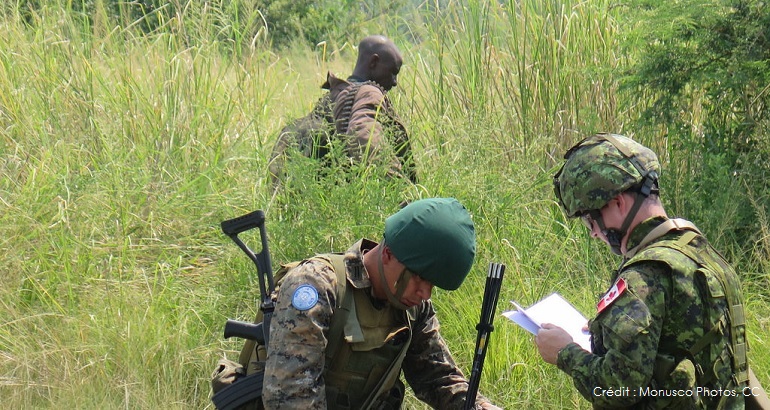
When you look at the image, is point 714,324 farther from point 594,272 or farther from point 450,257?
point 594,272

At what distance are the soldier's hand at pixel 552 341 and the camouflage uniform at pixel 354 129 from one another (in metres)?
2.22

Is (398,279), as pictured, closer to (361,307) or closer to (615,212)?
(361,307)

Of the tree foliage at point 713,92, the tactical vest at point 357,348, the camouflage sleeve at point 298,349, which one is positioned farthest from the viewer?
the tree foliage at point 713,92

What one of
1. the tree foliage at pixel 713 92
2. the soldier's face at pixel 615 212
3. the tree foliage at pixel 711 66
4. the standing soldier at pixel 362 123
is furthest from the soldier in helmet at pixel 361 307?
the tree foliage at pixel 711 66

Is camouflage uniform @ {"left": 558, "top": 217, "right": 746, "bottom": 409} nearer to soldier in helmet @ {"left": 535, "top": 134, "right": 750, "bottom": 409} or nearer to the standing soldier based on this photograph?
soldier in helmet @ {"left": 535, "top": 134, "right": 750, "bottom": 409}

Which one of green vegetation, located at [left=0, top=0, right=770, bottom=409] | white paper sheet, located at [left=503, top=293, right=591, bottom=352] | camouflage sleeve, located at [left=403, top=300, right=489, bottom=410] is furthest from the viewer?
green vegetation, located at [left=0, top=0, right=770, bottom=409]

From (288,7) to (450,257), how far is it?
350 inches

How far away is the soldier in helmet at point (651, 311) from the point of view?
2432mm

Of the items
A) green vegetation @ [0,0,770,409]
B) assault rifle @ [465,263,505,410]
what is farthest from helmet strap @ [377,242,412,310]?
green vegetation @ [0,0,770,409]

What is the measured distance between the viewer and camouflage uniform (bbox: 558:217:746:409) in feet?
7.94

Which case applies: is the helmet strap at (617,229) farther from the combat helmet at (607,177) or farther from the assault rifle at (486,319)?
the assault rifle at (486,319)

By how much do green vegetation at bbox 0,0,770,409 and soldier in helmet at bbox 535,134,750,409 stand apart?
1.61 m

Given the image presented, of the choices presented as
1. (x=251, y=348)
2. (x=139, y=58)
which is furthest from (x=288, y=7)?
(x=251, y=348)

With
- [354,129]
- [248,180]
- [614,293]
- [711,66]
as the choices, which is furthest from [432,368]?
[711,66]
